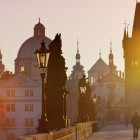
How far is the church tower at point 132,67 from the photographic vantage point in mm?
119312

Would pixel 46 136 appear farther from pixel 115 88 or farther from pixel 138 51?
pixel 115 88

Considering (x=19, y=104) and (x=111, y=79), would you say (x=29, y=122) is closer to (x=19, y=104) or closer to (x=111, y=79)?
(x=19, y=104)

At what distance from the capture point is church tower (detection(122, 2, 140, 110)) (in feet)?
391

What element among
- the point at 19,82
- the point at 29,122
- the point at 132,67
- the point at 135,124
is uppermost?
the point at 132,67

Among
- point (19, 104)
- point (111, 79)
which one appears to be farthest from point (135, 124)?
point (111, 79)

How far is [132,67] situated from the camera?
12056 cm

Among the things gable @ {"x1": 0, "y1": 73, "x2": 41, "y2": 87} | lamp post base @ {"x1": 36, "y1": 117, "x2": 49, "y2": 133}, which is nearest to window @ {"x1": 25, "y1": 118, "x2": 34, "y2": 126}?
gable @ {"x1": 0, "y1": 73, "x2": 41, "y2": 87}

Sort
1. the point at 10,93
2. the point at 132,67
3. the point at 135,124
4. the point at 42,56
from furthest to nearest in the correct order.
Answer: the point at 132,67 → the point at 10,93 → the point at 135,124 → the point at 42,56

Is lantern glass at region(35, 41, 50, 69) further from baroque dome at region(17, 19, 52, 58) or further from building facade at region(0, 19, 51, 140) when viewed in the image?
baroque dome at region(17, 19, 52, 58)

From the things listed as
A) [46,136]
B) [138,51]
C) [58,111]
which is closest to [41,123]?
[46,136]

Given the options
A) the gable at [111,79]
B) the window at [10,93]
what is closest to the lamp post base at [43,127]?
the window at [10,93]

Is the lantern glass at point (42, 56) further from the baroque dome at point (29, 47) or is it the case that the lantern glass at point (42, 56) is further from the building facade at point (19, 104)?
the baroque dome at point (29, 47)

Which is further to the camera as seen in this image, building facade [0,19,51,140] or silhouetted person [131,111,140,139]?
building facade [0,19,51,140]

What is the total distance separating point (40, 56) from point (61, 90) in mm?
7370
